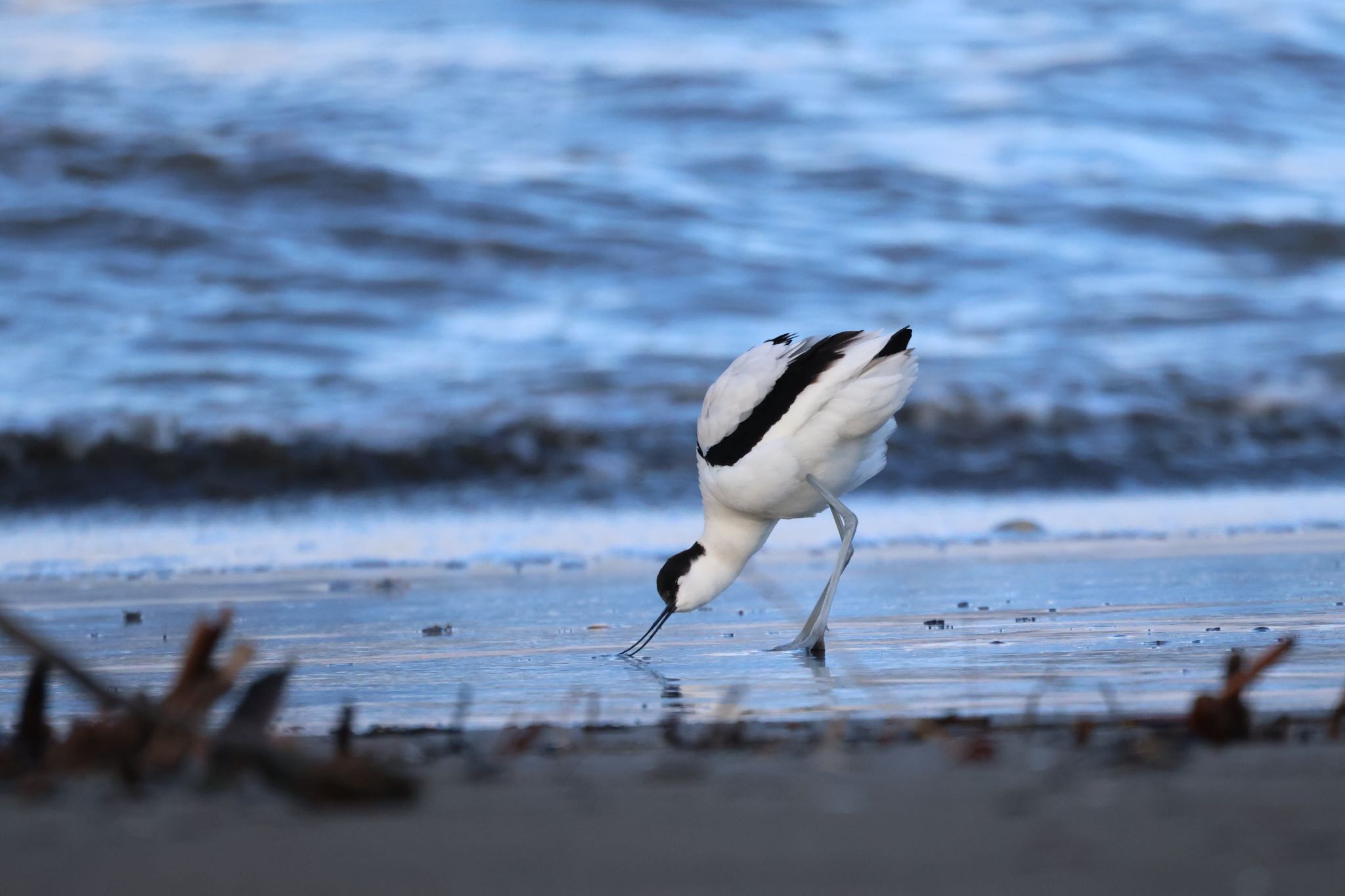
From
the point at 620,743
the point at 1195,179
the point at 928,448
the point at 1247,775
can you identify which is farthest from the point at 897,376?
the point at 1195,179

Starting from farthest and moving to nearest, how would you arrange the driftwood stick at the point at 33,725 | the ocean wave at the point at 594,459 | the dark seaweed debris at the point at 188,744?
1. the ocean wave at the point at 594,459
2. the driftwood stick at the point at 33,725
3. the dark seaweed debris at the point at 188,744

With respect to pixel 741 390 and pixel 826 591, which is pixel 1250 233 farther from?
pixel 826 591

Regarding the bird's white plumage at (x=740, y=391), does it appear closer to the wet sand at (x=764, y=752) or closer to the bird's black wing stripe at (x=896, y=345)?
the bird's black wing stripe at (x=896, y=345)

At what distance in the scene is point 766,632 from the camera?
457cm

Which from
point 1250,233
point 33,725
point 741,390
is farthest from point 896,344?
point 1250,233

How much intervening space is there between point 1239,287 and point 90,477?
8454mm

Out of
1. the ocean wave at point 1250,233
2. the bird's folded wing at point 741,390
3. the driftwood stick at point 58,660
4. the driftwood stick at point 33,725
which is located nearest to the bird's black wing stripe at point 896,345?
the bird's folded wing at point 741,390

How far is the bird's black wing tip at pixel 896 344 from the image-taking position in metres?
4.82

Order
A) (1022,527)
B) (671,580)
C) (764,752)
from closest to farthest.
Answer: (764,752) → (671,580) → (1022,527)

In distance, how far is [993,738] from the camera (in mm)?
2297

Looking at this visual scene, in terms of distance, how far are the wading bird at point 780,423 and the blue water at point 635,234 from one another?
3.64 m

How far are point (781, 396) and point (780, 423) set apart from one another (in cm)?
8

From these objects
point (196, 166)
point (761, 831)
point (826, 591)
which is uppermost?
point (196, 166)

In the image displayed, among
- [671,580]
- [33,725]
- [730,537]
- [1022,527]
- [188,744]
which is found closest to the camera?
[188,744]
